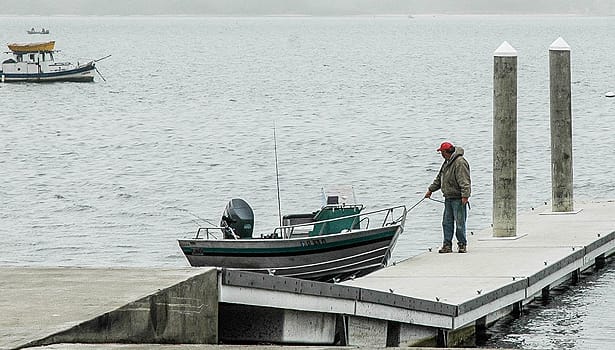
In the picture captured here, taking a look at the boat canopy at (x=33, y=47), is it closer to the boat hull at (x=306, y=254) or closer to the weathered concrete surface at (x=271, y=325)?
the boat hull at (x=306, y=254)

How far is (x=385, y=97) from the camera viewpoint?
3504 inches

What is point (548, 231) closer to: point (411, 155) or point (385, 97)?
point (411, 155)

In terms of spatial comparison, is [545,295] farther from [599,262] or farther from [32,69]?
[32,69]

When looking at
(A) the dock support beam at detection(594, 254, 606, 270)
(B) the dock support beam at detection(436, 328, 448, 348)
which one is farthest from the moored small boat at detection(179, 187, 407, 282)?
(B) the dock support beam at detection(436, 328, 448, 348)

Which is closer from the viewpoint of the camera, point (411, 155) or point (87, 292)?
point (87, 292)

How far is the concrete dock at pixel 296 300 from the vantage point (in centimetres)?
1069

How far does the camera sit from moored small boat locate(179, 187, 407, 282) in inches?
717

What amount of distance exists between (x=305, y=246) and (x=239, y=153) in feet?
106

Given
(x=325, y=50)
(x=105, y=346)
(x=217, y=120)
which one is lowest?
(x=105, y=346)

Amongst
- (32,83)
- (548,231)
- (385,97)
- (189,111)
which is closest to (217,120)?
(189,111)

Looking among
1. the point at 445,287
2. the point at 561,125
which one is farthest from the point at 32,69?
the point at 445,287

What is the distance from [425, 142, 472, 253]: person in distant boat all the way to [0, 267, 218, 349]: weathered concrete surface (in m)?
7.15

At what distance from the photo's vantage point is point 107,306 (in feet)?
35.3

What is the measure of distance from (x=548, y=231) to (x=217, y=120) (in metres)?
50.3
